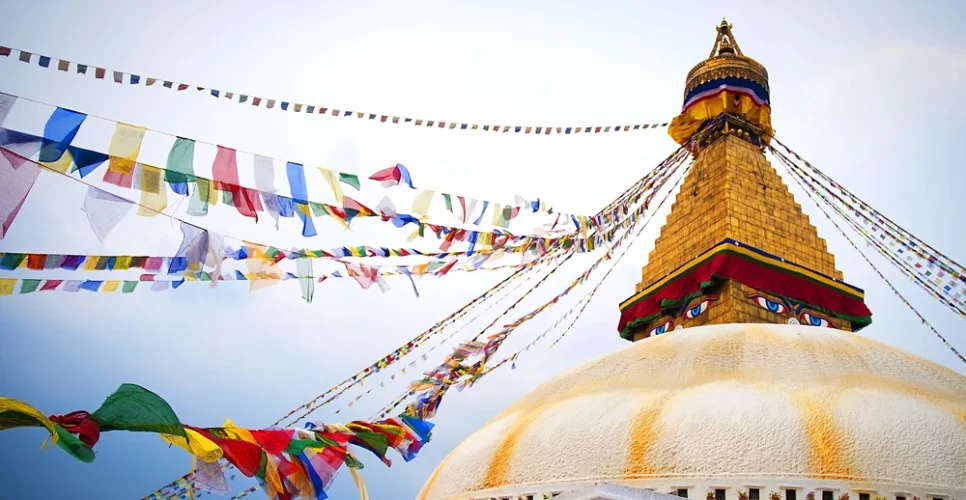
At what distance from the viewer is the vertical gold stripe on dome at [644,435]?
20.3 feet

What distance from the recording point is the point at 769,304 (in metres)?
Answer: 10.5

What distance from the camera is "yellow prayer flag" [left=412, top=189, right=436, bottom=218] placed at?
6.79m

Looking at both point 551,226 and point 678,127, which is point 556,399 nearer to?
point 551,226

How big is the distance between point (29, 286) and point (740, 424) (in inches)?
222

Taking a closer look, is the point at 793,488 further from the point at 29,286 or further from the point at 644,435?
the point at 29,286

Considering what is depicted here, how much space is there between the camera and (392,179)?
6.41 meters

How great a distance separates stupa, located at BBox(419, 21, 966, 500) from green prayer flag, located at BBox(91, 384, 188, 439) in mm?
2883

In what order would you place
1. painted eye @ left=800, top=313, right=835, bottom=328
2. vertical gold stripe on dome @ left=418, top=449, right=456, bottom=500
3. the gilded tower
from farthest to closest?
painted eye @ left=800, top=313, right=835, bottom=328 < the gilded tower < vertical gold stripe on dome @ left=418, top=449, right=456, bottom=500

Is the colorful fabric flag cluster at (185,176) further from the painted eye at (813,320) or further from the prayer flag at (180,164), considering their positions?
the painted eye at (813,320)

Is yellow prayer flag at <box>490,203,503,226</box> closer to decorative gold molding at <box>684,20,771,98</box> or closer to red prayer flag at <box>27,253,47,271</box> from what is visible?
red prayer flag at <box>27,253,47,271</box>

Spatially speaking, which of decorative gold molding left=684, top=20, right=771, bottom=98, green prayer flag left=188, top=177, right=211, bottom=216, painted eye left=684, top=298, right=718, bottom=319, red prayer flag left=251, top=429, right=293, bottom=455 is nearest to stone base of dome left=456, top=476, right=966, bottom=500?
red prayer flag left=251, top=429, right=293, bottom=455

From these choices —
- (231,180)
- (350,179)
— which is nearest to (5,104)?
(231,180)

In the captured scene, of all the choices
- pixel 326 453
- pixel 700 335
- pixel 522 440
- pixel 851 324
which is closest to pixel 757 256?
pixel 851 324

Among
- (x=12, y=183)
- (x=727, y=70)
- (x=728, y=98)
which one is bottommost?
(x=12, y=183)
